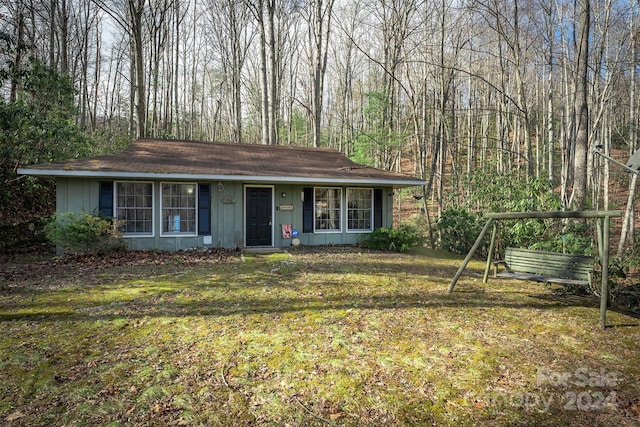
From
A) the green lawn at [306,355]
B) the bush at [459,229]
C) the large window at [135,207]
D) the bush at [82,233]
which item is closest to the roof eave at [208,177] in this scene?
the large window at [135,207]

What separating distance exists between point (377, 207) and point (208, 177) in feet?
19.3

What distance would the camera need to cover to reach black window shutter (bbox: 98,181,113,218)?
932 cm

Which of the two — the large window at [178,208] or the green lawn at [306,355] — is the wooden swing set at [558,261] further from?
the large window at [178,208]

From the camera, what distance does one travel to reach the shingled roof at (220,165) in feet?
29.3

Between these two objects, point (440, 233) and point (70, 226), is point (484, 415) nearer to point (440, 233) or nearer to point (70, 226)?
point (70, 226)

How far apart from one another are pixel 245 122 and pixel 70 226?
22.8 m

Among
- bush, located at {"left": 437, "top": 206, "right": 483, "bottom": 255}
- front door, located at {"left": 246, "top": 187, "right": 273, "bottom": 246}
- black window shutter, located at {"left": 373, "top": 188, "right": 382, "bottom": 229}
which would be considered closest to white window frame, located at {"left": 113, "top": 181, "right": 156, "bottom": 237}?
front door, located at {"left": 246, "top": 187, "right": 273, "bottom": 246}

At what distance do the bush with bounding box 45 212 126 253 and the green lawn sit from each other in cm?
221

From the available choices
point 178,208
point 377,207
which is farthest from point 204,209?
point 377,207

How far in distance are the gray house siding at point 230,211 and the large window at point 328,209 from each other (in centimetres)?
14

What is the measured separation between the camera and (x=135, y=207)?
9.78m

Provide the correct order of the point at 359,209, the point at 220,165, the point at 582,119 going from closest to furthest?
the point at 582,119, the point at 220,165, the point at 359,209

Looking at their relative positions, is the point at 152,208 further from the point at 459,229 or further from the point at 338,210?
the point at 459,229

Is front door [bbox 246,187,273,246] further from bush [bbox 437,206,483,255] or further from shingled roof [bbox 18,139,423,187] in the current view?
bush [bbox 437,206,483,255]
